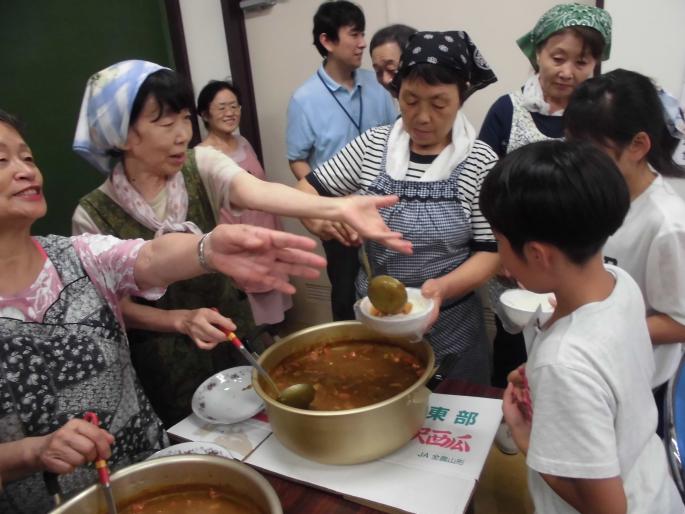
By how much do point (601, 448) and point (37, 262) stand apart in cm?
111

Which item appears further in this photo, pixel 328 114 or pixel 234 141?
pixel 234 141

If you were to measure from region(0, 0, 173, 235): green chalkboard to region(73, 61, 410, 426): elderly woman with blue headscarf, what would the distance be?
3.50 ft

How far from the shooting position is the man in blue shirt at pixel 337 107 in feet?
8.24

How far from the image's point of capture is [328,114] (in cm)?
257

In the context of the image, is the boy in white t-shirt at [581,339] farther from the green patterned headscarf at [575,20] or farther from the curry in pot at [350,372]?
the green patterned headscarf at [575,20]

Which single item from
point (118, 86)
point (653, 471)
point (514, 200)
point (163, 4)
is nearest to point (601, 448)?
point (653, 471)

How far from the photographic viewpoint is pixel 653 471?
85cm

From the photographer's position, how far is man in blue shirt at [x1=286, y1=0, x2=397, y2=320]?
2512 millimetres

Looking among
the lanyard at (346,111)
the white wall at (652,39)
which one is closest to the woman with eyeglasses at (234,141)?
the lanyard at (346,111)

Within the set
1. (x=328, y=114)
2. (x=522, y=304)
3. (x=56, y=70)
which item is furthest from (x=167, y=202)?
(x=56, y=70)

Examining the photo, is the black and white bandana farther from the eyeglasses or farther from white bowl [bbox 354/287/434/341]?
the eyeglasses

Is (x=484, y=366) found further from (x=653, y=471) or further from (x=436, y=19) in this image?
(x=436, y=19)

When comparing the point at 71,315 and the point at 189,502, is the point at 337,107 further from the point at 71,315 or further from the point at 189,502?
the point at 189,502

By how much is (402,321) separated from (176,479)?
0.52 meters
